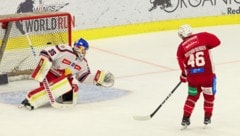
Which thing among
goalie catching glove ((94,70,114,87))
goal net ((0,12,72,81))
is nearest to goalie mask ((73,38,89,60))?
goalie catching glove ((94,70,114,87))

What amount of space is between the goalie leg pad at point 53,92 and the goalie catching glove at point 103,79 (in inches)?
10.4

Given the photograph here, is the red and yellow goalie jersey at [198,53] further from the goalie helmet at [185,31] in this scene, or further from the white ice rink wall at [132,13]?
the white ice rink wall at [132,13]

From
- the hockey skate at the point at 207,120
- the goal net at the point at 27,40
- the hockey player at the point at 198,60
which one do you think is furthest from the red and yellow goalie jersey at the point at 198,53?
the goal net at the point at 27,40

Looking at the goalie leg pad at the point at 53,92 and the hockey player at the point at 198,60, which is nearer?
the hockey player at the point at 198,60

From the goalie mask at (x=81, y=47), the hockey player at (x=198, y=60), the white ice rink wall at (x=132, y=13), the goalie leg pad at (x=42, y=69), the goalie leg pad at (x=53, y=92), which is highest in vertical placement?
the hockey player at (x=198, y=60)

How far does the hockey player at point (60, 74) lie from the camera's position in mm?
5656

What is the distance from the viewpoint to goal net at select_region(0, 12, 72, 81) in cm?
689

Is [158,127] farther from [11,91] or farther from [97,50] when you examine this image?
[97,50]

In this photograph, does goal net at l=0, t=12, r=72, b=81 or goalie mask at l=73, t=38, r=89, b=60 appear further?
goal net at l=0, t=12, r=72, b=81

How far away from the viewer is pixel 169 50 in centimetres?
847

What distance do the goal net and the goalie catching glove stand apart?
120 centimetres

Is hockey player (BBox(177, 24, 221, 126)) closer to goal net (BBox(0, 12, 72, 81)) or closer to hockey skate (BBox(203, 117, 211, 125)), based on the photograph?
hockey skate (BBox(203, 117, 211, 125))

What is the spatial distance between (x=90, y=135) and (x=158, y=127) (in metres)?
0.50

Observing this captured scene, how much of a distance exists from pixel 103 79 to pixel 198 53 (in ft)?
4.07
